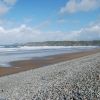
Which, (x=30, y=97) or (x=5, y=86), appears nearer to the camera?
(x=30, y=97)

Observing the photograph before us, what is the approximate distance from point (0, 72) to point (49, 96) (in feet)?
44.6

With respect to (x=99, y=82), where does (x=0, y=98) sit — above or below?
below

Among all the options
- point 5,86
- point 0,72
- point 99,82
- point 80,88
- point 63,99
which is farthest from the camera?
point 0,72

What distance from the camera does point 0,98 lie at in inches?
505

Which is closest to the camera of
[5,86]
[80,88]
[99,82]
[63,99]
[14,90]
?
[63,99]

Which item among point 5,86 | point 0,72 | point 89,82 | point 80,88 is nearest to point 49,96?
point 80,88

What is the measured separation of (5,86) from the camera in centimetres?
1580

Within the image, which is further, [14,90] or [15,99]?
[14,90]

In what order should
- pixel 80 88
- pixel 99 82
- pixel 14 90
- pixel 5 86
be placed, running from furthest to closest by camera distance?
pixel 5 86, pixel 14 90, pixel 99 82, pixel 80 88

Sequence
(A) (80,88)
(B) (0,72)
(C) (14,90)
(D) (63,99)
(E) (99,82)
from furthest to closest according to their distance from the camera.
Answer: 1. (B) (0,72)
2. (C) (14,90)
3. (E) (99,82)
4. (A) (80,88)
5. (D) (63,99)

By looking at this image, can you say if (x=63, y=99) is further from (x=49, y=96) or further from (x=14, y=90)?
(x=14, y=90)

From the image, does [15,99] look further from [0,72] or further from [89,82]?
[0,72]

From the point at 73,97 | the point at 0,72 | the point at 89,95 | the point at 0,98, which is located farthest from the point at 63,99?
the point at 0,72

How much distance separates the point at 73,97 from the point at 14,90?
14.8 feet
